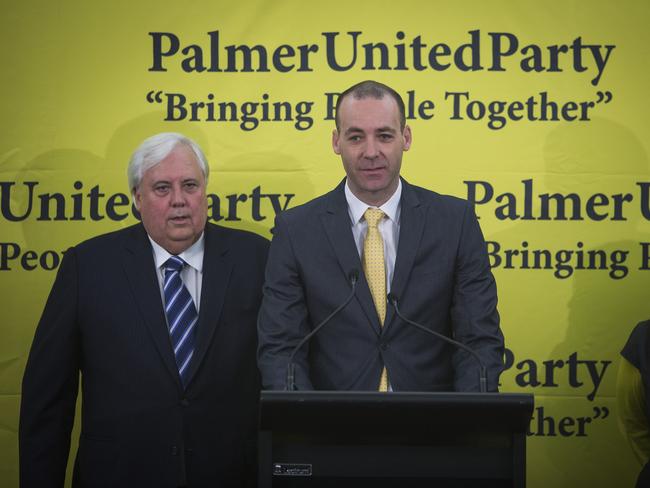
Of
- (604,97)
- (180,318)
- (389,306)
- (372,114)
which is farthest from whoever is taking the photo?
(604,97)

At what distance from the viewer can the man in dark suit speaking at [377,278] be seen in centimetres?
254

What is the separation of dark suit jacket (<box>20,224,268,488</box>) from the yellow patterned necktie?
0.48 metres

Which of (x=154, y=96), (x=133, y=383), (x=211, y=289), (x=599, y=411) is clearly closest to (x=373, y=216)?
(x=211, y=289)

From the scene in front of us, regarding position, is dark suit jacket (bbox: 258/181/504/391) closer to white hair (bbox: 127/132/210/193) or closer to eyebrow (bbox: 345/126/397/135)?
eyebrow (bbox: 345/126/397/135)

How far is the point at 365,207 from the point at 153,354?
32.3 inches

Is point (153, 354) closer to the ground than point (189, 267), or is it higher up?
closer to the ground

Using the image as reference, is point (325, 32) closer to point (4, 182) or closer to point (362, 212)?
point (362, 212)

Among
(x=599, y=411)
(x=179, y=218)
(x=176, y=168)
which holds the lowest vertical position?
(x=599, y=411)

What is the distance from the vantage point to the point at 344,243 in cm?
265

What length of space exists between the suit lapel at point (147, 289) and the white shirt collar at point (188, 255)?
0.02 m

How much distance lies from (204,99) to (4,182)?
88 centimetres

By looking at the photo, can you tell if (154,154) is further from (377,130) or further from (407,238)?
(407,238)

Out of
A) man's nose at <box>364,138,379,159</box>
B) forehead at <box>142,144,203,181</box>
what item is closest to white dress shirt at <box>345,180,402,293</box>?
man's nose at <box>364,138,379,159</box>

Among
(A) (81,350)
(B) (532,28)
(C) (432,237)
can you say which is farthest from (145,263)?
(B) (532,28)
